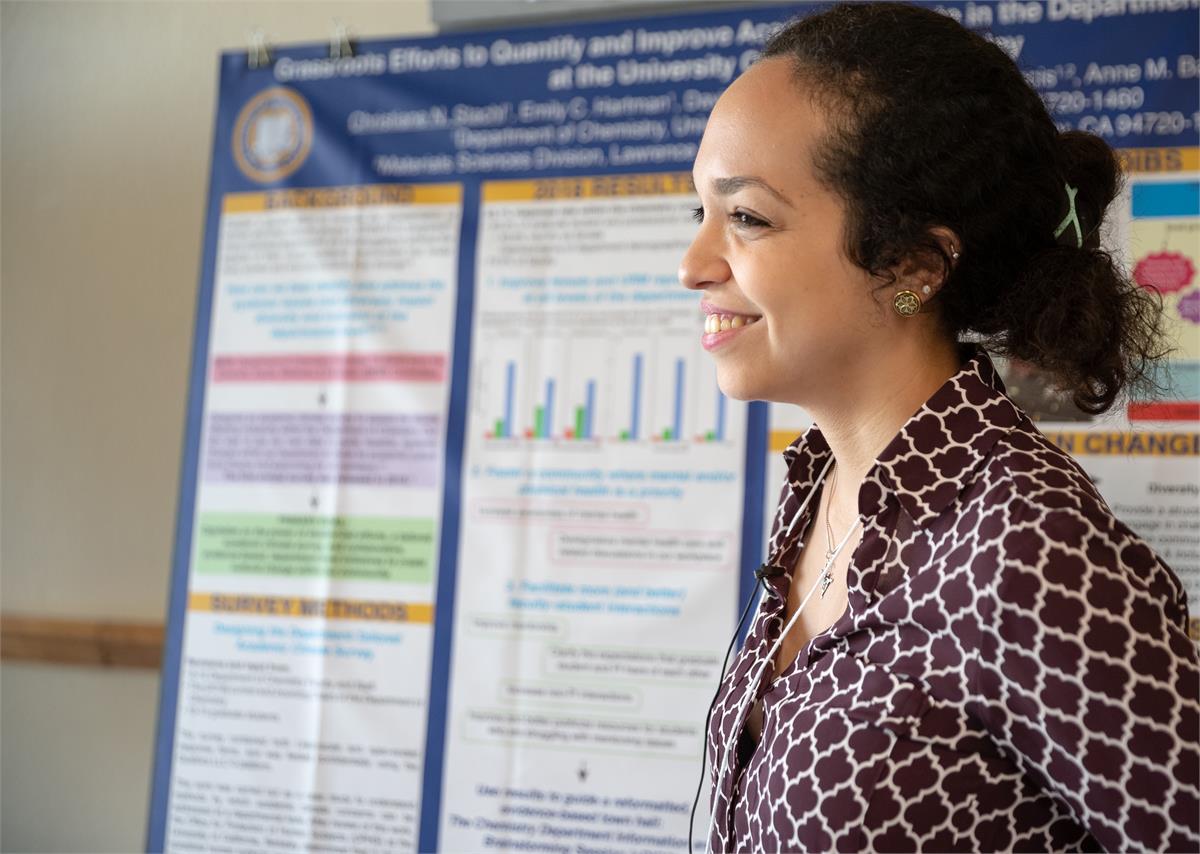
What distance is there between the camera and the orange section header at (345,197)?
242 centimetres

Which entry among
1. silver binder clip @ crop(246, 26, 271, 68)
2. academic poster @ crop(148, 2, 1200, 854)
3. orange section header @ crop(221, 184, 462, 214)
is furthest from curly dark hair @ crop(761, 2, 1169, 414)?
silver binder clip @ crop(246, 26, 271, 68)

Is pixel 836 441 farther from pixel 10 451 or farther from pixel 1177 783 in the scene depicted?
pixel 10 451

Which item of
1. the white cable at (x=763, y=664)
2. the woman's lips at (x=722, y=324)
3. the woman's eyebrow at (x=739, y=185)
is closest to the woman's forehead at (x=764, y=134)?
the woman's eyebrow at (x=739, y=185)

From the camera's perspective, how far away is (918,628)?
0.98 m

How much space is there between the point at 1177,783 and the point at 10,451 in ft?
9.28

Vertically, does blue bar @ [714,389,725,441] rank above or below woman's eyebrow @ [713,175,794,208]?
below

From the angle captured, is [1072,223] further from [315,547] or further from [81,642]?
[81,642]

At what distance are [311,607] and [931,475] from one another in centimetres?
166

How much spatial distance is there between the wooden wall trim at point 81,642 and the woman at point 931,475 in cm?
188

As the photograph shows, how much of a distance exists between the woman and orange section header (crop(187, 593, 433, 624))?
1200 mm

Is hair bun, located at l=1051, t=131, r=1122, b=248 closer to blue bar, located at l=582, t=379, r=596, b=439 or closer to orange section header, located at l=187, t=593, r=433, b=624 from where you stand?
blue bar, located at l=582, t=379, r=596, b=439

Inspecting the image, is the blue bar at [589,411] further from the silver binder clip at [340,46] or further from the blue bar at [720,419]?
the silver binder clip at [340,46]

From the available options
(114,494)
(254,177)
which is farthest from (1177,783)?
(114,494)

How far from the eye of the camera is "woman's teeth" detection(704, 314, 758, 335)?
1.17 m
